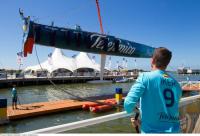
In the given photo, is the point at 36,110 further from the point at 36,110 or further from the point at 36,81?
the point at 36,81

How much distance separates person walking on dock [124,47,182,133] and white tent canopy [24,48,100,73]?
249ft

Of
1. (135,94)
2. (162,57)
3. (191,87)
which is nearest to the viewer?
(135,94)

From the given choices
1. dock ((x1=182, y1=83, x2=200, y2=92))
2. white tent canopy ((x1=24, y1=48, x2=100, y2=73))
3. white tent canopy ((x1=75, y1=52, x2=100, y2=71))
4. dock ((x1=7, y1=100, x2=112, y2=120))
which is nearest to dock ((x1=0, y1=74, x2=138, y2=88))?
white tent canopy ((x1=24, y1=48, x2=100, y2=73))

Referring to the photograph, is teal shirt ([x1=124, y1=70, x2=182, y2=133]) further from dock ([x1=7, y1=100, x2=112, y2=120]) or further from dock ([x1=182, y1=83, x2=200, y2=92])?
dock ([x1=182, y1=83, x2=200, y2=92])

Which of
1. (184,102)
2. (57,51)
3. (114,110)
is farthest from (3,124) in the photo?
(57,51)

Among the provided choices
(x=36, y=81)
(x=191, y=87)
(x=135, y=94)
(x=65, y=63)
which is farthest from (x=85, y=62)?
(x=135, y=94)

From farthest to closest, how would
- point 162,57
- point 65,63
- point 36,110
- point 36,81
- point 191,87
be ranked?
point 65,63
point 36,81
point 191,87
point 36,110
point 162,57

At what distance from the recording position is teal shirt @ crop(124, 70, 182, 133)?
2.90 m

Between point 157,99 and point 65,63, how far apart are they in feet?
255

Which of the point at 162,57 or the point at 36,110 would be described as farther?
the point at 36,110

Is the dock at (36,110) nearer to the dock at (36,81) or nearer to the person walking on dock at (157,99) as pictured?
the person walking on dock at (157,99)

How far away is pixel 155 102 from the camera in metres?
2.95

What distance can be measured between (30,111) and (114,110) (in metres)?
5.60

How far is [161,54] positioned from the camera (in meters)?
3.01
